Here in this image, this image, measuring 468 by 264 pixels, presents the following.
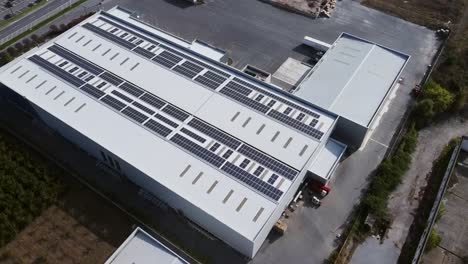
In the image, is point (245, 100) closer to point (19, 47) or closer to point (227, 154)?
point (227, 154)

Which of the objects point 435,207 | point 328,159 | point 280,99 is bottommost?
point 328,159

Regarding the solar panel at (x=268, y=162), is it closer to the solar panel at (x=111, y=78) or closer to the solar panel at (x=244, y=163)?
the solar panel at (x=244, y=163)

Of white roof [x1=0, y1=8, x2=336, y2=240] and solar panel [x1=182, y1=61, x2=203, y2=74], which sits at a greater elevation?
solar panel [x1=182, y1=61, x2=203, y2=74]

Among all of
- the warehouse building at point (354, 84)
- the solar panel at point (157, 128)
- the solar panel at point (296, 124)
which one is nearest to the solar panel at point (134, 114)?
the solar panel at point (157, 128)

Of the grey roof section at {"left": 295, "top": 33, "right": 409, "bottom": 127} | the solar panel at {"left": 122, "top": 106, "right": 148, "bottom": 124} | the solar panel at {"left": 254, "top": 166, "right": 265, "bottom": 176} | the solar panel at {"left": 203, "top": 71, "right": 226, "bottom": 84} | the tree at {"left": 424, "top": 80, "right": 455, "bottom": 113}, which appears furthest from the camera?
the tree at {"left": 424, "top": 80, "right": 455, "bottom": 113}

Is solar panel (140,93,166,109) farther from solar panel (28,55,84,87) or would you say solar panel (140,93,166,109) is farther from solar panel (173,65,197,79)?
solar panel (28,55,84,87)

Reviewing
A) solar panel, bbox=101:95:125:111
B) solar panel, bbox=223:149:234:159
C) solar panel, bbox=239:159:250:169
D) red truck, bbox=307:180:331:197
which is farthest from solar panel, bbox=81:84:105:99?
red truck, bbox=307:180:331:197

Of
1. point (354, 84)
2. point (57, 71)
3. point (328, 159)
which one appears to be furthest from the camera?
point (57, 71)

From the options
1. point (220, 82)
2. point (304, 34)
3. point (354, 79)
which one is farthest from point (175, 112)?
Result: point (304, 34)
